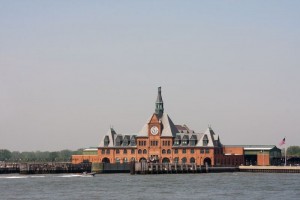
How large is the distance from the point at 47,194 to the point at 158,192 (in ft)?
54.2

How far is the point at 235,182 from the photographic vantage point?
162875 mm

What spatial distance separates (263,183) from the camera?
→ 15938 centimetres

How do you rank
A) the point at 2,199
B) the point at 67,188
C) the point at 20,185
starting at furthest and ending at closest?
the point at 20,185 → the point at 67,188 → the point at 2,199

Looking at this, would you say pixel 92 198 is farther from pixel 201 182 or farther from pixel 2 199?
pixel 201 182

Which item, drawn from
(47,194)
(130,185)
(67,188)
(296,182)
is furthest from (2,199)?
(296,182)

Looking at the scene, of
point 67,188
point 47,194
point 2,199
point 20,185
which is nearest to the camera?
point 2,199

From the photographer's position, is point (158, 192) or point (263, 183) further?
point (263, 183)

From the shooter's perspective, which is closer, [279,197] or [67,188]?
[279,197]

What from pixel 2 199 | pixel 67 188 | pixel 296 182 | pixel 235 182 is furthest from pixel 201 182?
pixel 2 199

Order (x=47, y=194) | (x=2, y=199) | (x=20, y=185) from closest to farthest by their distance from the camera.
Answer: (x=2, y=199)
(x=47, y=194)
(x=20, y=185)

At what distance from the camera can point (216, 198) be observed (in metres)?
124

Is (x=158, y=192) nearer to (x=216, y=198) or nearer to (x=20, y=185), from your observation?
(x=216, y=198)

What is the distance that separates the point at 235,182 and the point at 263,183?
576 cm

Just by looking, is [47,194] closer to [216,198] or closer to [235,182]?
[216,198]
